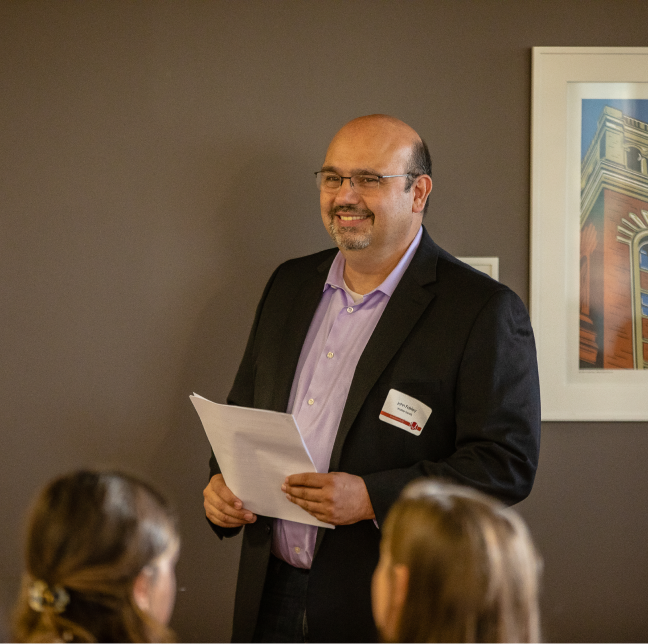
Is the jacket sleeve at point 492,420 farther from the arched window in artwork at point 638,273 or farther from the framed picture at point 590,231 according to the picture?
the arched window in artwork at point 638,273

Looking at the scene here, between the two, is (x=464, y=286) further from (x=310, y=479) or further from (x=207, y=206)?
(x=207, y=206)

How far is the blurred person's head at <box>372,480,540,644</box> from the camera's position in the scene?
1.08 m

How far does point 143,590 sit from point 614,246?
2.10 m

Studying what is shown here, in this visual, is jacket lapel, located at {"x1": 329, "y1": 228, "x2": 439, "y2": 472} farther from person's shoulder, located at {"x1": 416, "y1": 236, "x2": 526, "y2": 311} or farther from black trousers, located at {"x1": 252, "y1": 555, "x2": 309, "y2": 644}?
black trousers, located at {"x1": 252, "y1": 555, "x2": 309, "y2": 644}

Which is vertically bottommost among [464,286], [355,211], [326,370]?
[326,370]

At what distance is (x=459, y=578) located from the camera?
3.57 ft

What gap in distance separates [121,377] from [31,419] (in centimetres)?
38

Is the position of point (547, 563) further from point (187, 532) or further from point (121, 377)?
point (121, 377)

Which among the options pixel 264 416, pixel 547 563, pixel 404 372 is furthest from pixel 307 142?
pixel 547 563

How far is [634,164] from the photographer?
8.38 feet

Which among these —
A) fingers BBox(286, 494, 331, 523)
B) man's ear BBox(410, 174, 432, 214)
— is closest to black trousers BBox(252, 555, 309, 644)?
fingers BBox(286, 494, 331, 523)

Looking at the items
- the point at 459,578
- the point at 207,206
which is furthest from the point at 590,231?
the point at 459,578

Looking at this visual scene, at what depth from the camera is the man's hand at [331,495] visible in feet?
5.74

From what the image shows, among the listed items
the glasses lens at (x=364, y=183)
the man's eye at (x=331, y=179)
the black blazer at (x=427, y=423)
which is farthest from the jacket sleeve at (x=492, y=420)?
the man's eye at (x=331, y=179)
